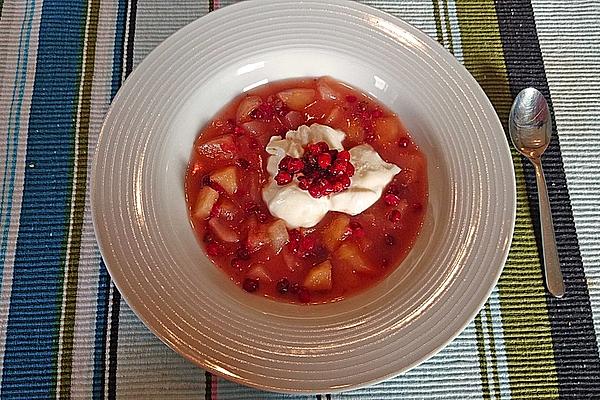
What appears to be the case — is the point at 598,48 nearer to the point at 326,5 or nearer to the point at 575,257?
the point at 575,257

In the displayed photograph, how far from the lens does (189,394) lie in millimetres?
1912

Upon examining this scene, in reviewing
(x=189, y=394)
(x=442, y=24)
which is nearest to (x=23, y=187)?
(x=189, y=394)

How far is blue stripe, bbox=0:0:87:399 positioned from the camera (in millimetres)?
1950

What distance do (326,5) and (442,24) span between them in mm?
580

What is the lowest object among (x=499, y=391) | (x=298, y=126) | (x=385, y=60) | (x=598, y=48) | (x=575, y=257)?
(x=499, y=391)

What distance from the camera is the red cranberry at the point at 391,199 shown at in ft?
7.00

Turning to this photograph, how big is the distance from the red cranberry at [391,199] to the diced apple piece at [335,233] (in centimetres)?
16

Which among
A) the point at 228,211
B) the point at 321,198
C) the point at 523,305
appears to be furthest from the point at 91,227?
the point at 523,305

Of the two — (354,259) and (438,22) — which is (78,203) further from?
(438,22)

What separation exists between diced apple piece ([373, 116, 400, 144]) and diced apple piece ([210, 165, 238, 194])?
21.2 inches

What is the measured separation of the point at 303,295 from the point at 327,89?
2.59ft

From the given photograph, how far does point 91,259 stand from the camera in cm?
210

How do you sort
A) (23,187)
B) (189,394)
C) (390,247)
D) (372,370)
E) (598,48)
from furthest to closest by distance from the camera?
1. (598,48)
2. (23,187)
3. (390,247)
4. (189,394)
5. (372,370)

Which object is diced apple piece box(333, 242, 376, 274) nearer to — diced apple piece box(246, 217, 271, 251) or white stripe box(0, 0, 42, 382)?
diced apple piece box(246, 217, 271, 251)
